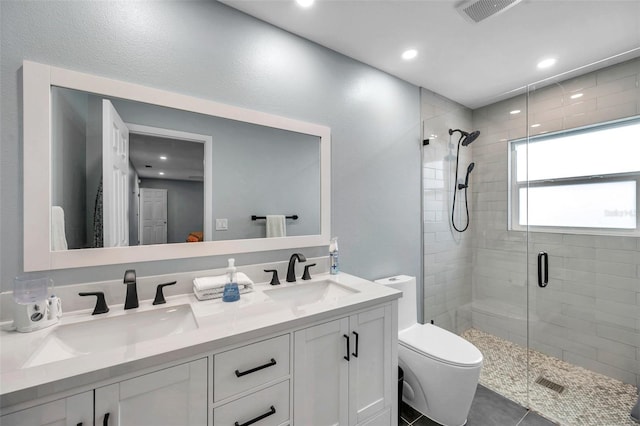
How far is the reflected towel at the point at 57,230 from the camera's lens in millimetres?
1074

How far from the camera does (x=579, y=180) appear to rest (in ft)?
7.09

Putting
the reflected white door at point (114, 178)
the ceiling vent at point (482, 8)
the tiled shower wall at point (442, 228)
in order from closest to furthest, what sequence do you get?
the reflected white door at point (114, 178)
the ceiling vent at point (482, 8)
the tiled shower wall at point (442, 228)

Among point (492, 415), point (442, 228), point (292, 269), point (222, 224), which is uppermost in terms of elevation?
point (222, 224)

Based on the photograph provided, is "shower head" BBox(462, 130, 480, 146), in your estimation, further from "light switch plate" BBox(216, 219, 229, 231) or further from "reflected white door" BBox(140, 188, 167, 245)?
"reflected white door" BBox(140, 188, 167, 245)

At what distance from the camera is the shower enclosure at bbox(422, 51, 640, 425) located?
1.95 m

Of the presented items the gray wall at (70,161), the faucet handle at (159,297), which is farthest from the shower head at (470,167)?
the gray wall at (70,161)

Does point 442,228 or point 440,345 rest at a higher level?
point 442,228

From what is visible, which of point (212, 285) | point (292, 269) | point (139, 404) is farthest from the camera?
point (292, 269)

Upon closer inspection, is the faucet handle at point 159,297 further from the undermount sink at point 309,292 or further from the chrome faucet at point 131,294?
the undermount sink at point 309,292

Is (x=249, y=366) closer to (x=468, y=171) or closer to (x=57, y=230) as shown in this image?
(x=57, y=230)

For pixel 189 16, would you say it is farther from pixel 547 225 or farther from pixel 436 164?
pixel 547 225

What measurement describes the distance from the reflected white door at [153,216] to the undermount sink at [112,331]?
35cm

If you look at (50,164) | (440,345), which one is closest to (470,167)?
(440,345)

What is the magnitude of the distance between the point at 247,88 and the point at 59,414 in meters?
1.55
